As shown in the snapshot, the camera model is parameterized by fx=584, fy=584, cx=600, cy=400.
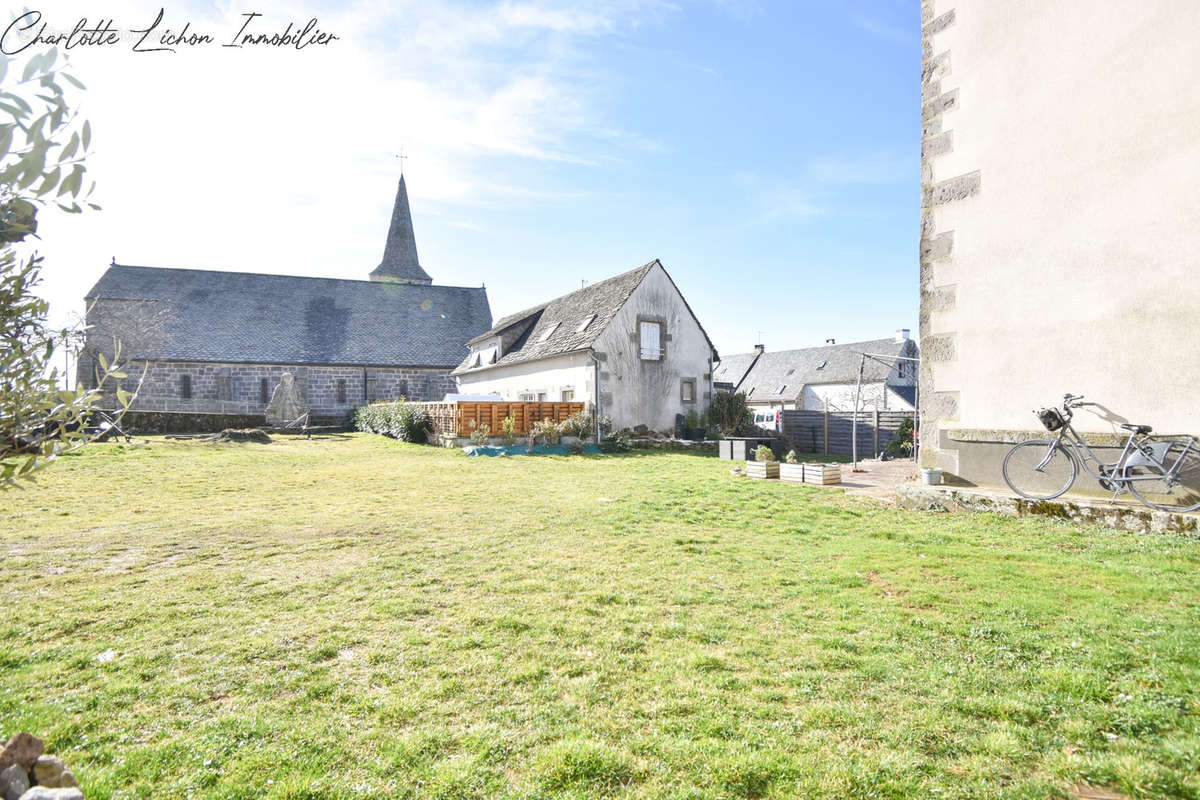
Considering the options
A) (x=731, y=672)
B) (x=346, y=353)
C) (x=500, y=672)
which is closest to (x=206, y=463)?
(x=500, y=672)

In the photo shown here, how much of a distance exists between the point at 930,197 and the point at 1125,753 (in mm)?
7807

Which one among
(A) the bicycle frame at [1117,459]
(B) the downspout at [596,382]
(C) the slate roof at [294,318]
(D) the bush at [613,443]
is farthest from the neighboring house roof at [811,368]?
(A) the bicycle frame at [1117,459]

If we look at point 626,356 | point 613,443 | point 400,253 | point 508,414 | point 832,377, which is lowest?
point 613,443

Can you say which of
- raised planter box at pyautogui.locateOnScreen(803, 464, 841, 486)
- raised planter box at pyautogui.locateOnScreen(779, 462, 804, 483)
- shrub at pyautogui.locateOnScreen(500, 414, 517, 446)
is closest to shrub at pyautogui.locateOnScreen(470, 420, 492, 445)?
shrub at pyautogui.locateOnScreen(500, 414, 517, 446)

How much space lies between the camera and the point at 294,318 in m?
37.3

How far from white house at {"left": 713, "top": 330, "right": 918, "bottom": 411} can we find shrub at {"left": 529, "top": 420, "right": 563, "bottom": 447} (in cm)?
2153

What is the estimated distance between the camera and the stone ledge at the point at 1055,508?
6145mm

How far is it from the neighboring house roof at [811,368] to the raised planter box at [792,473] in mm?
31412

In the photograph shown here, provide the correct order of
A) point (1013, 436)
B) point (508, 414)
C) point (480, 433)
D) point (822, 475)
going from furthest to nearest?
point (508, 414)
point (480, 433)
point (822, 475)
point (1013, 436)

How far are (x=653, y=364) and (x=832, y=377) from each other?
25577 millimetres

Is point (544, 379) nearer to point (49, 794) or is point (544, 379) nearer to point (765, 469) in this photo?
point (765, 469)

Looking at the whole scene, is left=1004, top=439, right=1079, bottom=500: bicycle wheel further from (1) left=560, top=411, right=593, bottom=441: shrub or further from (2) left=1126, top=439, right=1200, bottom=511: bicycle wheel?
(1) left=560, top=411, right=593, bottom=441: shrub

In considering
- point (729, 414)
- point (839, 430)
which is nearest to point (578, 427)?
point (729, 414)

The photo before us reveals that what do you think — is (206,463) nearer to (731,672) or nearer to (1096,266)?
(731,672)
